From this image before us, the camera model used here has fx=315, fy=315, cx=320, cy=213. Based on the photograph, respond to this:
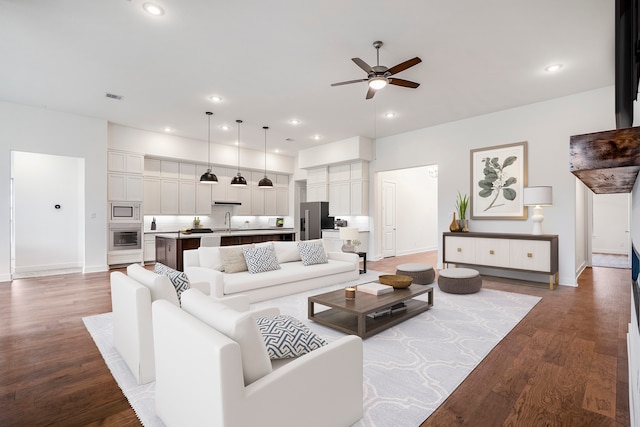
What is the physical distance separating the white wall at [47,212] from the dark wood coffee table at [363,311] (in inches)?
229

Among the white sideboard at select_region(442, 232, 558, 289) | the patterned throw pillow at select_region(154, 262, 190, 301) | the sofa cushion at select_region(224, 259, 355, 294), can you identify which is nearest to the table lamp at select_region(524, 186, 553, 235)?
the white sideboard at select_region(442, 232, 558, 289)

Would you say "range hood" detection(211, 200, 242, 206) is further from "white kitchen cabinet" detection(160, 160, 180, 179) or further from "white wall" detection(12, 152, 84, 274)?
"white wall" detection(12, 152, 84, 274)

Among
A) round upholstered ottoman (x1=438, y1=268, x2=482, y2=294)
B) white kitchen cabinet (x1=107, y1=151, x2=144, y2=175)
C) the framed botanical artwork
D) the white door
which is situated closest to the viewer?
round upholstered ottoman (x1=438, y1=268, x2=482, y2=294)

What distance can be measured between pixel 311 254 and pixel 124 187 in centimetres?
481

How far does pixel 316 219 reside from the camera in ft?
28.1

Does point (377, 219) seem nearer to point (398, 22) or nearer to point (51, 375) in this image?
point (398, 22)

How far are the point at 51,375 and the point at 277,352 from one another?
6.48 ft

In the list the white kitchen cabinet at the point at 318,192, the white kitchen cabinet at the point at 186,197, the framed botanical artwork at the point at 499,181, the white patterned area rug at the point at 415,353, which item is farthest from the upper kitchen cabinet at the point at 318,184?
the white patterned area rug at the point at 415,353

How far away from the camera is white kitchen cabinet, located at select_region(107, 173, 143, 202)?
6804mm

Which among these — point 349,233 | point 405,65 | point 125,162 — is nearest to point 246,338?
point 405,65

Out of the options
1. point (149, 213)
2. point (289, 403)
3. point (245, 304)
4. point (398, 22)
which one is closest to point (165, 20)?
point (398, 22)

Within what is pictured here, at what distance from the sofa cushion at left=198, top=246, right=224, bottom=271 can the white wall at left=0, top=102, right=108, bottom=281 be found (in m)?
3.65

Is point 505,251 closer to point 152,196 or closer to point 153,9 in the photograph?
point 153,9

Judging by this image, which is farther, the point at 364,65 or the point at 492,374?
the point at 364,65
